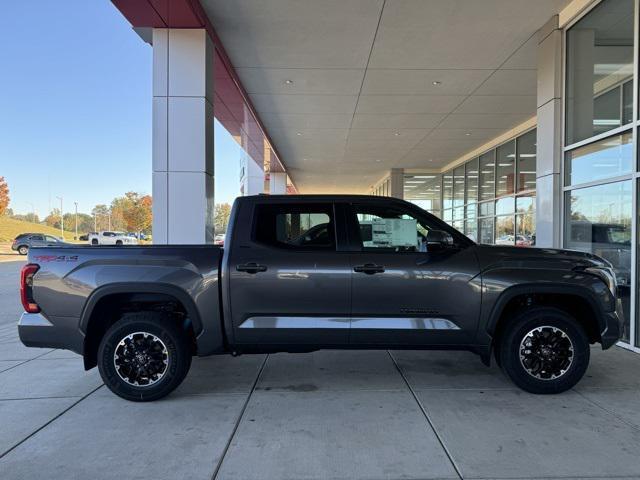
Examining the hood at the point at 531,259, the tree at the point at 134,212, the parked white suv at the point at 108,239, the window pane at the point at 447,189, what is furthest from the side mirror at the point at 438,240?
the tree at the point at 134,212

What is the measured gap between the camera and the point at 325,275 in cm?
437

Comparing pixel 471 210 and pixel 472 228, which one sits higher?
pixel 471 210

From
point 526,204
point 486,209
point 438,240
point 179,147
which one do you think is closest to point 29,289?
point 438,240

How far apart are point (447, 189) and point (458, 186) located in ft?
5.18

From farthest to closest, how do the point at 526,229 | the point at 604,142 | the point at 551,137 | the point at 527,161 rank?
the point at 527,161 < the point at 526,229 < the point at 551,137 < the point at 604,142

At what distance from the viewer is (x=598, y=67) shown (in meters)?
7.19

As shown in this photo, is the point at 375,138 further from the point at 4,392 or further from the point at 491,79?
the point at 4,392

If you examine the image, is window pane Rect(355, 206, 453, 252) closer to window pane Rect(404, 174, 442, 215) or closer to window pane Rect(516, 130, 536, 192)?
window pane Rect(516, 130, 536, 192)

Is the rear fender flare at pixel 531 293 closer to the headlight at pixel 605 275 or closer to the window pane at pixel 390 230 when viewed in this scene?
the headlight at pixel 605 275

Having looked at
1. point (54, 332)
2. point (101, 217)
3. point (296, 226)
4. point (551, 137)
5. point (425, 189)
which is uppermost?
point (101, 217)

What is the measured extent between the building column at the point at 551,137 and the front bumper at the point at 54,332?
23.1 ft

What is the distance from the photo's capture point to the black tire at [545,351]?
442 cm

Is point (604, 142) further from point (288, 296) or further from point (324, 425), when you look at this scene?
point (324, 425)

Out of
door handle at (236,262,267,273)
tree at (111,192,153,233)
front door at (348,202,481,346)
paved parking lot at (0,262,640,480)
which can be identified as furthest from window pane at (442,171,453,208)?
tree at (111,192,153,233)
